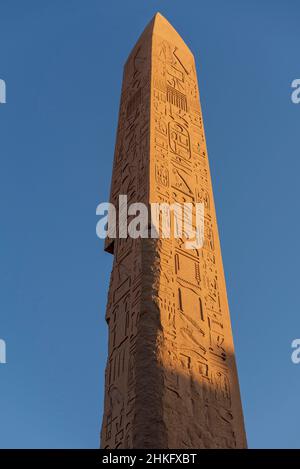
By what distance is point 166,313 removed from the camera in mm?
6504

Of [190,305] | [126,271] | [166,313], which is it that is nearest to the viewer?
[166,313]

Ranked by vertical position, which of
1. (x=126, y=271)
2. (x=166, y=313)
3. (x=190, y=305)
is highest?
(x=126, y=271)

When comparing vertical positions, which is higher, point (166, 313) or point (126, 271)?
point (126, 271)

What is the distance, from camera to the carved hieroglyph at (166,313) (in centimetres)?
592

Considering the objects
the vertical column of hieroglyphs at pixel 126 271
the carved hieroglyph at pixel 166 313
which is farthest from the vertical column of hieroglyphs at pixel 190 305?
the vertical column of hieroglyphs at pixel 126 271

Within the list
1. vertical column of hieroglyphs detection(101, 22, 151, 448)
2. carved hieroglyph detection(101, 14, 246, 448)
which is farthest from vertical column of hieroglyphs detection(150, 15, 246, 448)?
vertical column of hieroglyphs detection(101, 22, 151, 448)

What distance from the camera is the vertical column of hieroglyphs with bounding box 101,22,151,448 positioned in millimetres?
6176

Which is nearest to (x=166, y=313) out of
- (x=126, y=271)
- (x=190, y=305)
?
(x=190, y=305)

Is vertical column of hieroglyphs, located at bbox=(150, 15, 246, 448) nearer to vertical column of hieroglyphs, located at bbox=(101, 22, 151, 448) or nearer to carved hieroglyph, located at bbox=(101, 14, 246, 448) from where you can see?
carved hieroglyph, located at bbox=(101, 14, 246, 448)

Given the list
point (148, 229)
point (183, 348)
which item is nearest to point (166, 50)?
point (148, 229)

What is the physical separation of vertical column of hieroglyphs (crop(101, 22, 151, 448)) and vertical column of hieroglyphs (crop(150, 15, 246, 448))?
0.19 metres

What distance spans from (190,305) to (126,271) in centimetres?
78

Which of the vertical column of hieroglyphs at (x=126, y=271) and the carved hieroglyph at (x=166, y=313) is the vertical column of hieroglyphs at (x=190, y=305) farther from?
the vertical column of hieroglyphs at (x=126, y=271)

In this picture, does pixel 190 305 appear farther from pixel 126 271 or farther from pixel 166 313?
pixel 126 271
